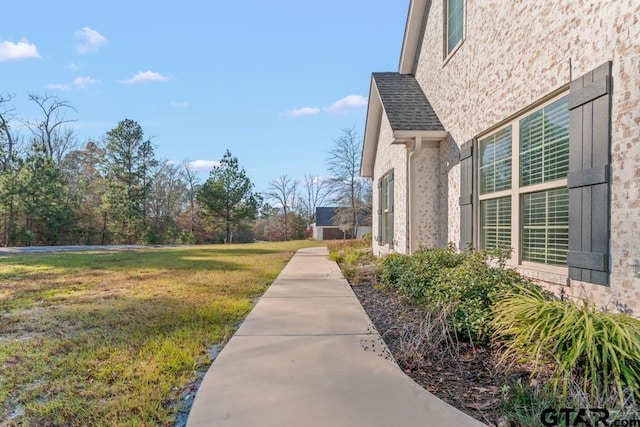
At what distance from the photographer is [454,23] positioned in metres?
6.84

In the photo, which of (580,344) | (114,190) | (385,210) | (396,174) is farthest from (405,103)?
(114,190)

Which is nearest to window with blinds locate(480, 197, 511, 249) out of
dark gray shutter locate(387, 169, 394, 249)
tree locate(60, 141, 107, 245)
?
dark gray shutter locate(387, 169, 394, 249)

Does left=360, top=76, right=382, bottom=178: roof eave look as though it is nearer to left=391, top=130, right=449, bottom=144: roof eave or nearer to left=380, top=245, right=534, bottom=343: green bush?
left=391, top=130, right=449, bottom=144: roof eave

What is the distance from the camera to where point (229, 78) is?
49.8 ft

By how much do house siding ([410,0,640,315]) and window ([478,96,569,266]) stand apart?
26 cm

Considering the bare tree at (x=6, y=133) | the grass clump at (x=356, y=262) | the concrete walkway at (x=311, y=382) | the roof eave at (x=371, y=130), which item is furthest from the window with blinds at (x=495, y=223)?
the bare tree at (x=6, y=133)

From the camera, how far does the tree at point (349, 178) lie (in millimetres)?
30938

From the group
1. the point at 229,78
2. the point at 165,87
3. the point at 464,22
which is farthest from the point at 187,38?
the point at 464,22

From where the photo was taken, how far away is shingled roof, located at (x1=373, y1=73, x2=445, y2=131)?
24.5 feet

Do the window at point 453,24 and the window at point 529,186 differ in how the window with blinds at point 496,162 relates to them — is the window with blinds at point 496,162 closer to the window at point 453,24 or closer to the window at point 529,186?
the window at point 529,186

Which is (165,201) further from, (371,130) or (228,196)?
(371,130)

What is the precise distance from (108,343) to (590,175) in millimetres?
5653

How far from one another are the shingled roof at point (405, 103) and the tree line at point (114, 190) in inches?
844

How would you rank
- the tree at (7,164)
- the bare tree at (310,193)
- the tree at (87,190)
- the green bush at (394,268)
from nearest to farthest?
the green bush at (394,268)
the tree at (7,164)
the tree at (87,190)
the bare tree at (310,193)
